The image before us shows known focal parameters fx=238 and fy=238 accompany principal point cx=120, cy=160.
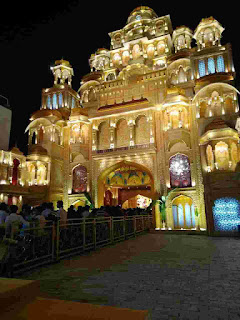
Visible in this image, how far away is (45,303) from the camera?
174cm

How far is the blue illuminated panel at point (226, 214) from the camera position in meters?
13.1

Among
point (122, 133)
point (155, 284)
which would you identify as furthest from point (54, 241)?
point (122, 133)

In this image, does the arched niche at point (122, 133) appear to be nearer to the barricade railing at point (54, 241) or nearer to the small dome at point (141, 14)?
the barricade railing at point (54, 241)

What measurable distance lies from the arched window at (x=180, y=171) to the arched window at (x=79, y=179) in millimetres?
7104

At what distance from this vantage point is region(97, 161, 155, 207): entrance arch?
741 inches

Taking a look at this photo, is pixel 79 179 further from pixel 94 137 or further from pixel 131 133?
pixel 131 133

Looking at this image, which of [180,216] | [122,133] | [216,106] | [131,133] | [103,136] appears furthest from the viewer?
[103,136]

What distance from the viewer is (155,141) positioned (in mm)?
17828

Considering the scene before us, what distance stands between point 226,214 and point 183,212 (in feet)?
11.7

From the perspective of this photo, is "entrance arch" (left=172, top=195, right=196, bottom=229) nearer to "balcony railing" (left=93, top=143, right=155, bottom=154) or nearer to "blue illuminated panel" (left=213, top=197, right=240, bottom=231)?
"blue illuminated panel" (left=213, top=197, right=240, bottom=231)

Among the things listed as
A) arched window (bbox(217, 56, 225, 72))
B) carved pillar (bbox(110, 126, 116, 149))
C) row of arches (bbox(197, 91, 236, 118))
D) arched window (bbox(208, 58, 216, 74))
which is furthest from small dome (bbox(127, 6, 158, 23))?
row of arches (bbox(197, 91, 236, 118))

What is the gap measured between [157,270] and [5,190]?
48.9ft

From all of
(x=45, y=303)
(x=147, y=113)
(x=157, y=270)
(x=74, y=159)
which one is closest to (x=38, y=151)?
(x=74, y=159)

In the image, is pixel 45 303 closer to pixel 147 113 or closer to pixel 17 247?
pixel 17 247
